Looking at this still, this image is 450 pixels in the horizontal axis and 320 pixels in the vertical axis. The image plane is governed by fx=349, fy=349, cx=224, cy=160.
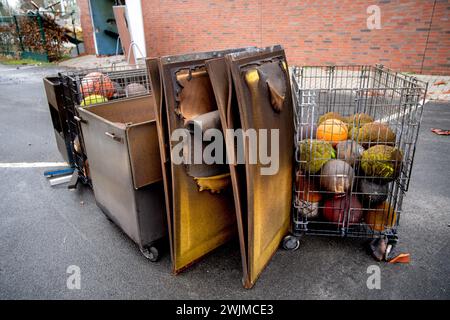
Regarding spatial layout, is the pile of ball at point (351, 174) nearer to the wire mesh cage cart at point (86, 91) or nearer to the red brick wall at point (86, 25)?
the wire mesh cage cart at point (86, 91)

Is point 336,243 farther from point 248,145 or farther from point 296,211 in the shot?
point 248,145

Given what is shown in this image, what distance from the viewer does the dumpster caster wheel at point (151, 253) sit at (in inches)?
112

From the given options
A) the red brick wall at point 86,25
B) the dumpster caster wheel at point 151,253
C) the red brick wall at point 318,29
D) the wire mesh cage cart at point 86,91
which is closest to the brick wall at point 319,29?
the red brick wall at point 318,29

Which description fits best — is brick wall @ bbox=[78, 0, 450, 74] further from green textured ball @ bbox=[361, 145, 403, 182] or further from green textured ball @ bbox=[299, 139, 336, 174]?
green textured ball @ bbox=[299, 139, 336, 174]

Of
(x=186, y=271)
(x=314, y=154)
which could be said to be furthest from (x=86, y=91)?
(x=314, y=154)

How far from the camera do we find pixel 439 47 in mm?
8797

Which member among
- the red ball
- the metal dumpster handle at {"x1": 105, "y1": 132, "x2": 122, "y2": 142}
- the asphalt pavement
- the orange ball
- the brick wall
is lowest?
the asphalt pavement

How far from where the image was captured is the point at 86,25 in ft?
53.2

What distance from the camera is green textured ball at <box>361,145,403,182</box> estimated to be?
2701 mm

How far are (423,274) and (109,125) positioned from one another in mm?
2610

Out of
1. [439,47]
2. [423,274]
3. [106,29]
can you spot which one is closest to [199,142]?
[423,274]

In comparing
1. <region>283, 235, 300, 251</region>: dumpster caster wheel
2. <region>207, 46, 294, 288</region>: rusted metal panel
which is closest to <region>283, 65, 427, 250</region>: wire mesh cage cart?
<region>283, 235, 300, 251</region>: dumpster caster wheel

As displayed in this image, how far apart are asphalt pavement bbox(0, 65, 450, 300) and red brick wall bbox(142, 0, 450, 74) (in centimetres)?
623

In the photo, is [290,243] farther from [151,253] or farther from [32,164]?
[32,164]
